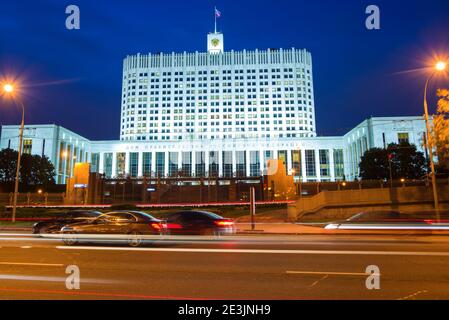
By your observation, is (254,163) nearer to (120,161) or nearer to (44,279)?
(120,161)

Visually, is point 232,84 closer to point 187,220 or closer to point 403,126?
point 403,126

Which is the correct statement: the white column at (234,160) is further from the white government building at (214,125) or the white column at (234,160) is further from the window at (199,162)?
the window at (199,162)

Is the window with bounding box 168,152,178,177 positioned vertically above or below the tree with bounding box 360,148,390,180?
above

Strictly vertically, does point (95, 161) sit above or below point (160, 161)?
above

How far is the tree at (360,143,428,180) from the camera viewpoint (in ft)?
215

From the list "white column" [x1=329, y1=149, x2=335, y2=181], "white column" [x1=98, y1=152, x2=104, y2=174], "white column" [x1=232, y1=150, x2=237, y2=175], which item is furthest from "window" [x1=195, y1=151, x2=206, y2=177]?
"white column" [x1=329, y1=149, x2=335, y2=181]

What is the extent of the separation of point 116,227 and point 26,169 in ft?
228

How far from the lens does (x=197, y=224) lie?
53.8ft

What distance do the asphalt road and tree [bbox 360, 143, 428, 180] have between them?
199 ft

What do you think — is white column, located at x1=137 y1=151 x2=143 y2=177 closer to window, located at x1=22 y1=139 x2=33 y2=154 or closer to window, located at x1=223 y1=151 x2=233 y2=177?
window, located at x1=223 y1=151 x2=233 y2=177

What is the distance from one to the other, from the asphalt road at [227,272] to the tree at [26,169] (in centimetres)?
6887

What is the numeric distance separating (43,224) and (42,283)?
41.9 ft

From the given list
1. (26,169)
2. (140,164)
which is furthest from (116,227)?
(140,164)

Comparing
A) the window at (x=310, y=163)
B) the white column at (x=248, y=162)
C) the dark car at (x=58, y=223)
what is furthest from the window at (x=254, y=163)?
the dark car at (x=58, y=223)
